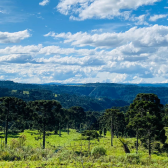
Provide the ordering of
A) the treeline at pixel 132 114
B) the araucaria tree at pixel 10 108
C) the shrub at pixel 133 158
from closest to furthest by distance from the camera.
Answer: the shrub at pixel 133 158 < the treeline at pixel 132 114 < the araucaria tree at pixel 10 108

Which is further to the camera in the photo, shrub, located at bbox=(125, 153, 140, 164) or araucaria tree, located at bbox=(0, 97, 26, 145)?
araucaria tree, located at bbox=(0, 97, 26, 145)

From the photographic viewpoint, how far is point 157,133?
38.7 meters

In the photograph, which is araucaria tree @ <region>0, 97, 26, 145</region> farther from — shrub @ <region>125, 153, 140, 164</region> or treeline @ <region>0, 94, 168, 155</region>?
shrub @ <region>125, 153, 140, 164</region>

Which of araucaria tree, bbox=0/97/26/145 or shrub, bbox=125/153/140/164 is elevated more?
araucaria tree, bbox=0/97/26/145

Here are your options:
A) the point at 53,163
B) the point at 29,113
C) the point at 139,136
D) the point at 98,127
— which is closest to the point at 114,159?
the point at 53,163

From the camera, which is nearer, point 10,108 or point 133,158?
point 133,158

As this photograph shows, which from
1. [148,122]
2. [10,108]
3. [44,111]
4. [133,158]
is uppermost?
[10,108]

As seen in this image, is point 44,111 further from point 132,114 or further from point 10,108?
point 132,114

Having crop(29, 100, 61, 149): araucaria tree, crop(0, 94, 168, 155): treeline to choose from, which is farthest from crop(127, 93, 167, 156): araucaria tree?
crop(29, 100, 61, 149): araucaria tree

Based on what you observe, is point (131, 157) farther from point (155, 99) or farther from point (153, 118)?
point (155, 99)

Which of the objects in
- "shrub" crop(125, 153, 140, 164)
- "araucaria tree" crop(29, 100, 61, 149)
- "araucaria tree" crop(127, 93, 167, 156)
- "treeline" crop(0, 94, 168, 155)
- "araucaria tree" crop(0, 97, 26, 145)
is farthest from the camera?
"araucaria tree" crop(29, 100, 61, 149)

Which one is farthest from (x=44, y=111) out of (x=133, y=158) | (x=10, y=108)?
(x=133, y=158)

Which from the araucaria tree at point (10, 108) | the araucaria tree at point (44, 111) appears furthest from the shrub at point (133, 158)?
the araucaria tree at point (10, 108)

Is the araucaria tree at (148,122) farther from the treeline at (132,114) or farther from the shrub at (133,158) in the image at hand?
the shrub at (133,158)
